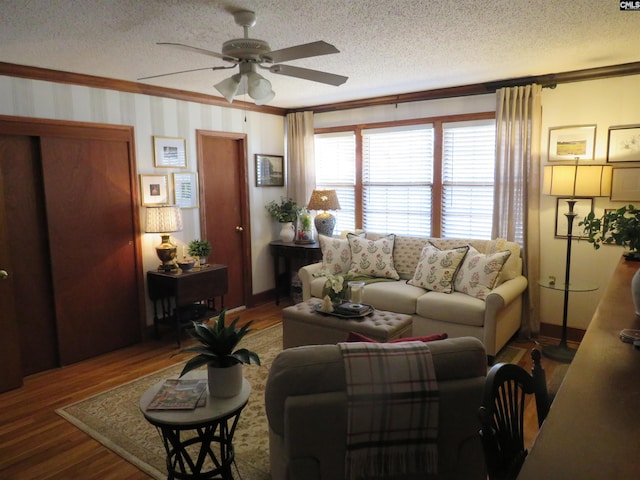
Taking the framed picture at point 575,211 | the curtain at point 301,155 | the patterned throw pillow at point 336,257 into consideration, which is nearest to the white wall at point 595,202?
the framed picture at point 575,211

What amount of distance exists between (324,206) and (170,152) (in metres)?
1.83

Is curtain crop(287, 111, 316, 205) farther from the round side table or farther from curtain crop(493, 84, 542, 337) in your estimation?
the round side table

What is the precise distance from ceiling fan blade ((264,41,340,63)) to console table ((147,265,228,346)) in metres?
2.53

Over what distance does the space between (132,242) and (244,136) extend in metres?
1.88

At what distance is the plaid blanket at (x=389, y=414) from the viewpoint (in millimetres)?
1610

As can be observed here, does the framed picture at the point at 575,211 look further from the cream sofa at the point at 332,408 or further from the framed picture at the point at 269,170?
the framed picture at the point at 269,170

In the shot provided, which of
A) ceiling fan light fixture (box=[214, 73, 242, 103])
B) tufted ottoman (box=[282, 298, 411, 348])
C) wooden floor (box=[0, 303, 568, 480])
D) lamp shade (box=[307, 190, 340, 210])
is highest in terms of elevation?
ceiling fan light fixture (box=[214, 73, 242, 103])

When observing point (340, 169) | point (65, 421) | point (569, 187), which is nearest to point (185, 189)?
point (340, 169)

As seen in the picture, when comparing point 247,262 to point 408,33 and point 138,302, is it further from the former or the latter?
point 408,33

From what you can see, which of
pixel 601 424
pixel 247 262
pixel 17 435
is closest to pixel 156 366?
pixel 17 435

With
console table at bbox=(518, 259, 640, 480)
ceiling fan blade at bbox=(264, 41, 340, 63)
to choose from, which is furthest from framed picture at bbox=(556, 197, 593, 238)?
ceiling fan blade at bbox=(264, 41, 340, 63)

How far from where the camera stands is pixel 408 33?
2934 millimetres

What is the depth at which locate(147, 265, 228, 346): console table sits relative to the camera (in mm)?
4320

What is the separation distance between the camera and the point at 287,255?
224 inches
